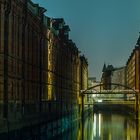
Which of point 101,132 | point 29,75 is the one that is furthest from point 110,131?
point 29,75

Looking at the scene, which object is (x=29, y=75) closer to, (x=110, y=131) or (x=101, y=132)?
(x=101, y=132)

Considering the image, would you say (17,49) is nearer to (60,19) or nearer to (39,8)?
(39,8)

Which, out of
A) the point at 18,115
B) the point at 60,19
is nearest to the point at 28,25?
the point at 18,115

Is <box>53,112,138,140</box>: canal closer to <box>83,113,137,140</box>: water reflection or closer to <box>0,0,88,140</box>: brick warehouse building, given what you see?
<box>83,113,137,140</box>: water reflection

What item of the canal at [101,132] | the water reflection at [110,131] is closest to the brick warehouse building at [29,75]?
the canal at [101,132]

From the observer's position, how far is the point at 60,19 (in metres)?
101

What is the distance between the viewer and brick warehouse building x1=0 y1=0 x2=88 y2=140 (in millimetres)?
44469

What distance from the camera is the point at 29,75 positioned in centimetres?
5712

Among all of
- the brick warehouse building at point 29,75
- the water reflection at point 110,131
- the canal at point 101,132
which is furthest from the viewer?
the water reflection at point 110,131

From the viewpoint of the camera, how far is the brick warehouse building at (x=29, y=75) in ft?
146

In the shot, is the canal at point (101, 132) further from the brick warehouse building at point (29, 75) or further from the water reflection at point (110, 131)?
the brick warehouse building at point (29, 75)

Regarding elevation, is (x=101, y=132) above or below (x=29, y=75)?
below

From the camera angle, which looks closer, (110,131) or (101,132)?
(101,132)

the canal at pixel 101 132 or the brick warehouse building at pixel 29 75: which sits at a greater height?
the brick warehouse building at pixel 29 75
